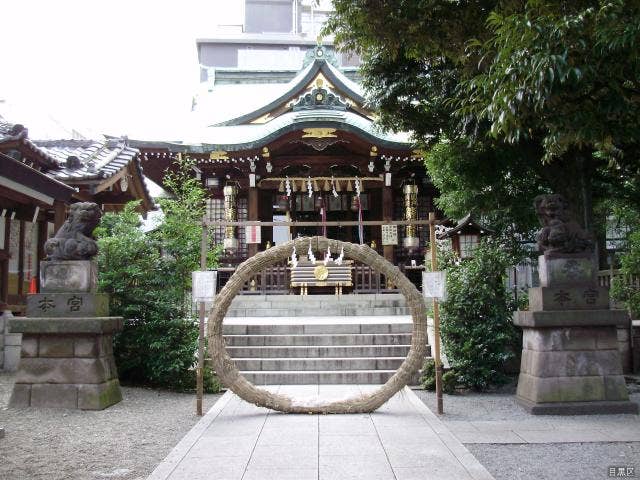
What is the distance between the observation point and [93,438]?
603 centimetres

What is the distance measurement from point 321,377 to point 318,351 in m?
0.74

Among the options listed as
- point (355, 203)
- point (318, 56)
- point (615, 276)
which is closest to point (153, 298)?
point (615, 276)

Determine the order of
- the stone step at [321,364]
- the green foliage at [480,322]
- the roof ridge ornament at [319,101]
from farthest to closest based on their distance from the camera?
the roof ridge ornament at [319,101] < the stone step at [321,364] < the green foliage at [480,322]

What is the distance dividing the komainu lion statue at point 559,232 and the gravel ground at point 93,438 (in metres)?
5.13

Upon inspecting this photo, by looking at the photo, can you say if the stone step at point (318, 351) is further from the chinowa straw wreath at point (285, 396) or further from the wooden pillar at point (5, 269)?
the wooden pillar at point (5, 269)

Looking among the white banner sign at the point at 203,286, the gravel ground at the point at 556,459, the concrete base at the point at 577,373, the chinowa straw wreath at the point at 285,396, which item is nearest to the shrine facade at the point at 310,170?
the white banner sign at the point at 203,286

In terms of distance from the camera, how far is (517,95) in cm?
502

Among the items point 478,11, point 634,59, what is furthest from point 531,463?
point 478,11

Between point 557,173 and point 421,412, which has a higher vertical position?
point 557,173

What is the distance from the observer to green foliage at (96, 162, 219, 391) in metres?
8.95

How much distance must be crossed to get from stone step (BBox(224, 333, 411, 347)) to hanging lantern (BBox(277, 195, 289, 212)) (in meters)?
9.34

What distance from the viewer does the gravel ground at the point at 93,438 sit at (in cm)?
491

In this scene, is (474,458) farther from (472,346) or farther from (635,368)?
(635,368)

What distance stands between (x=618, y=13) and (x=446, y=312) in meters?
5.62
